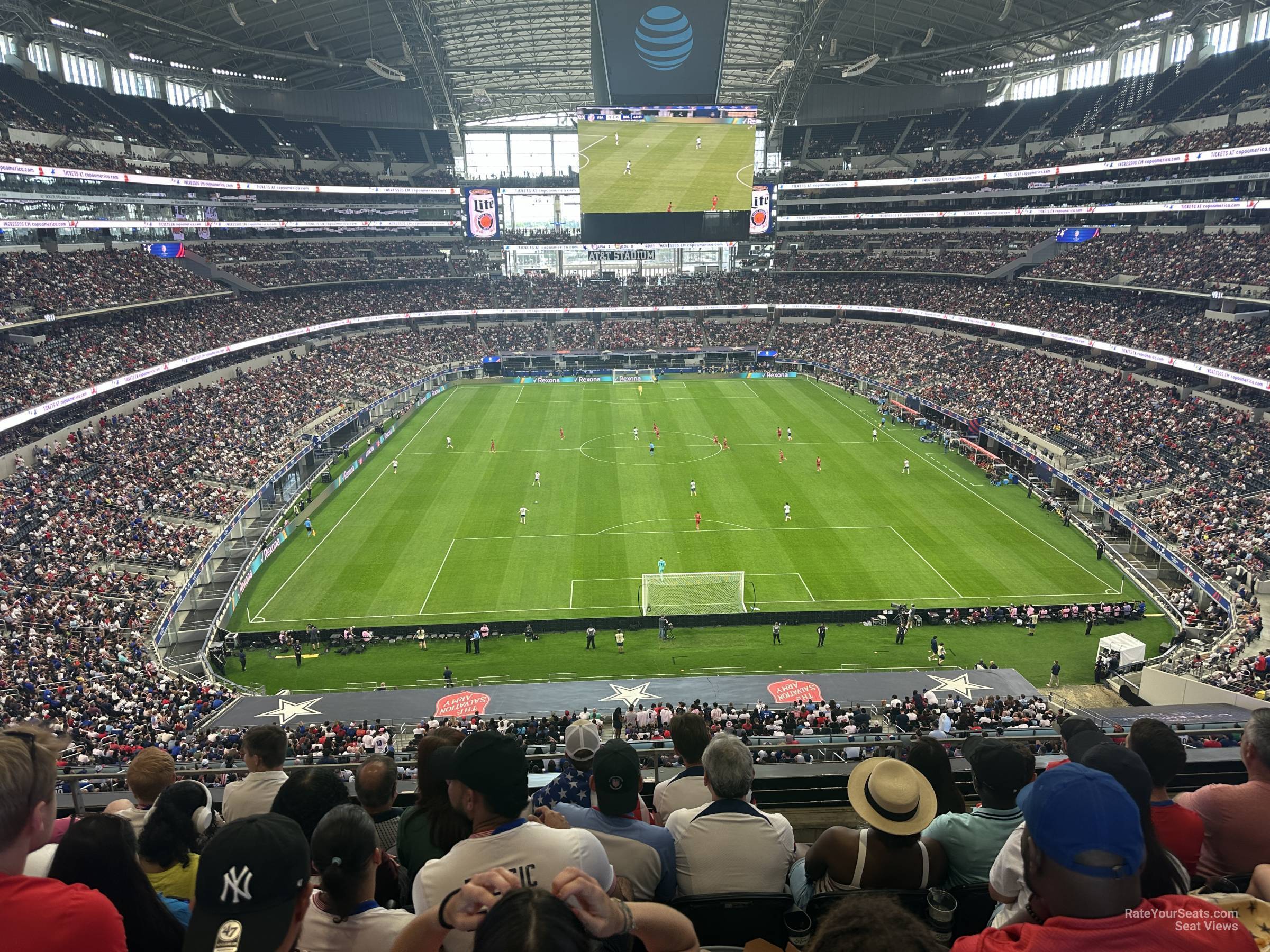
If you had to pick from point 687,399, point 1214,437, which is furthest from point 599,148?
point 1214,437

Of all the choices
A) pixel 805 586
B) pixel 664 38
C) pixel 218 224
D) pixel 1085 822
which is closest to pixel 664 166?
pixel 664 38

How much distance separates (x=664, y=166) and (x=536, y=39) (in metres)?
17.5

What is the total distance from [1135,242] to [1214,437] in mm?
23793

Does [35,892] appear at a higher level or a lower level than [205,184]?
lower

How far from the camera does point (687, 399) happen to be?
2827 inches

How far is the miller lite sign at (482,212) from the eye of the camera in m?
86.4

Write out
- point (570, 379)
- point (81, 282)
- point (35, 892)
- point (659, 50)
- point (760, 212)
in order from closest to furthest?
point (35, 892), point (81, 282), point (659, 50), point (760, 212), point (570, 379)

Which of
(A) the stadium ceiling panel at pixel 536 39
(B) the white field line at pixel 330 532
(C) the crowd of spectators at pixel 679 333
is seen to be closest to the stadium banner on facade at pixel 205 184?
(A) the stadium ceiling panel at pixel 536 39

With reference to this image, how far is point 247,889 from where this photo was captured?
312 centimetres

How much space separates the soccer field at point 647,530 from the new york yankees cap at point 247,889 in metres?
29.7

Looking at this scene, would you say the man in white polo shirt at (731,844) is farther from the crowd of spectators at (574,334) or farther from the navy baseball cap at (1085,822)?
Result: the crowd of spectators at (574,334)

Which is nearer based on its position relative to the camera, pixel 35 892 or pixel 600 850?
pixel 35 892

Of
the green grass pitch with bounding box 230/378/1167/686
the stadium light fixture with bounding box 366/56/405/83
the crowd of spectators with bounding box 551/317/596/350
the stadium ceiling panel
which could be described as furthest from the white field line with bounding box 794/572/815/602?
the stadium light fixture with bounding box 366/56/405/83

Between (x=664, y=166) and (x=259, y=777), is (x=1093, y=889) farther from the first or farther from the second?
(x=664, y=166)
